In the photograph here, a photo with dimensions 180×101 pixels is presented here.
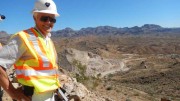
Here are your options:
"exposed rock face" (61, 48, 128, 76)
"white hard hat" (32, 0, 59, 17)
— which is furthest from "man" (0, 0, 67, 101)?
"exposed rock face" (61, 48, 128, 76)

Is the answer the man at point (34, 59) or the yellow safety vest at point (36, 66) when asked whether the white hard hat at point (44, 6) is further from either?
the yellow safety vest at point (36, 66)

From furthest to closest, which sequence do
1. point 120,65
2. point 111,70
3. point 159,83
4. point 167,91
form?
point 120,65 < point 111,70 < point 159,83 < point 167,91

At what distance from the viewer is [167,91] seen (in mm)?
30688

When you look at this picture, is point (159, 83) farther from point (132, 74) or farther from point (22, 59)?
point (22, 59)

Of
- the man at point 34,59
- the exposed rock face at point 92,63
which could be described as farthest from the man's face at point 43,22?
the exposed rock face at point 92,63

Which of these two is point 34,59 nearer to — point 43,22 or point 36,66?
point 36,66

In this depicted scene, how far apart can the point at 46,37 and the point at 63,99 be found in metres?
0.66

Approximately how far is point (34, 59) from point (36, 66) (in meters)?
0.06

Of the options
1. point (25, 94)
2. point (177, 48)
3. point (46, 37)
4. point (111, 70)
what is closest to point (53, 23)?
point (46, 37)

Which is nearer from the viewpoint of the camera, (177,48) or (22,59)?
(22,59)

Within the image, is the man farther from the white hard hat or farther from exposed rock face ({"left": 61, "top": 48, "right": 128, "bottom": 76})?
exposed rock face ({"left": 61, "top": 48, "right": 128, "bottom": 76})

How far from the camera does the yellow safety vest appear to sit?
104 inches

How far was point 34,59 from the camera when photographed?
2.66 m

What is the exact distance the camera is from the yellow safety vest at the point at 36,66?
2.64m
